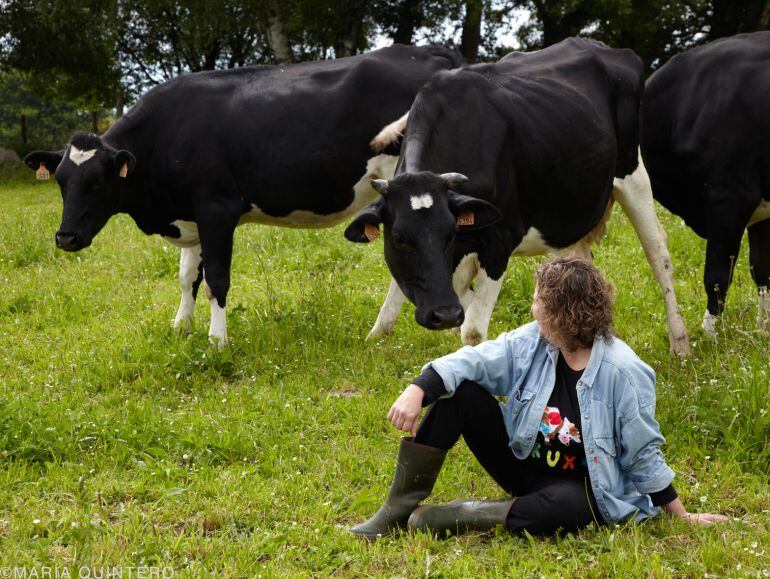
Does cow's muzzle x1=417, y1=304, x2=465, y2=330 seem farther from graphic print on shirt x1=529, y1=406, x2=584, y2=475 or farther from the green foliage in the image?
the green foliage

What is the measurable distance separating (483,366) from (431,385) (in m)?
0.29

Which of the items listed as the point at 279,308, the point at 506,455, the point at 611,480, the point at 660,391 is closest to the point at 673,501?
the point at 611,480

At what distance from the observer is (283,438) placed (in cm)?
534

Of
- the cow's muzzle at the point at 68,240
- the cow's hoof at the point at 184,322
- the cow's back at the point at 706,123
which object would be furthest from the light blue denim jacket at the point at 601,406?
the cow's muzzle at the point at 68,240

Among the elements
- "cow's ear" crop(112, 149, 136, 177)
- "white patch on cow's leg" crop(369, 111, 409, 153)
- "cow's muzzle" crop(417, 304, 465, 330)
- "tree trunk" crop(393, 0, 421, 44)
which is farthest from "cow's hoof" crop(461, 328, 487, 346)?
"tree trunk" crop(393, 0, 421, 44)

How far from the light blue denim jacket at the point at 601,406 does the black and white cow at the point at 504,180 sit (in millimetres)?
1238

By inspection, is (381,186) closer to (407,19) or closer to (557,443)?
(557,443)

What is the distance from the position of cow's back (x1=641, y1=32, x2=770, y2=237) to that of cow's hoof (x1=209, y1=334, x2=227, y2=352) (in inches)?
158

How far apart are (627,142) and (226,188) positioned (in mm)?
3385

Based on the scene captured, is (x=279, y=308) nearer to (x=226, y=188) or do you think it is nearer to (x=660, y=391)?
(x=226, y=188)

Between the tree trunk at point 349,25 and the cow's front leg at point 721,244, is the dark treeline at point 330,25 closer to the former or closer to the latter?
the tree trunk at point 349,25

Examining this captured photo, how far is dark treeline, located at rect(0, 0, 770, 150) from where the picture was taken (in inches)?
968

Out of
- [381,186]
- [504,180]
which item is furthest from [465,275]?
[381,186]

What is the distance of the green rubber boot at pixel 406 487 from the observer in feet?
12.9
